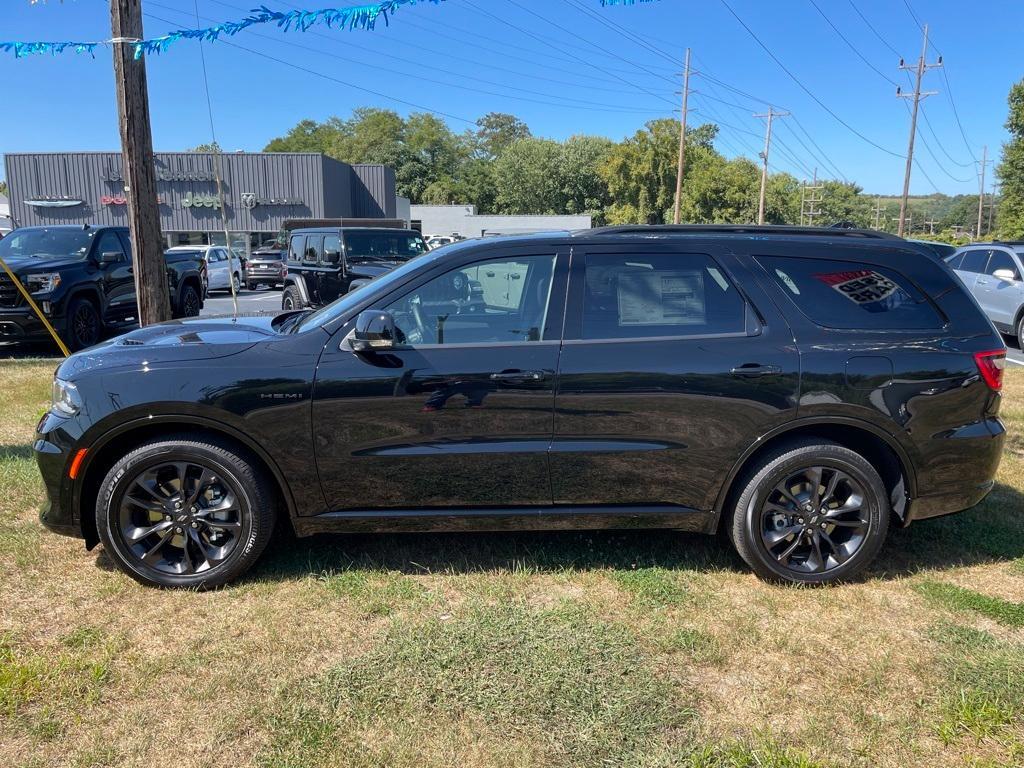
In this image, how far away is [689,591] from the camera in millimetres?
3787

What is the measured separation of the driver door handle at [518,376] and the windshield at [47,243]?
32.3ft

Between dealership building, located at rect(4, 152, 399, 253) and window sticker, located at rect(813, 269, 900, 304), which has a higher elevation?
dealership building, located at rect(4, 152, 399, 253)

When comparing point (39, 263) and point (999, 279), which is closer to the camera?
point (39, 263)

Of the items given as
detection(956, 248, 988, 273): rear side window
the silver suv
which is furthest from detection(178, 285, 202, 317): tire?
detection(956, 248, 988, 273): rear side window

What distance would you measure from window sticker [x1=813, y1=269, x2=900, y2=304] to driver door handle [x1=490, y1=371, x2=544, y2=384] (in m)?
1.55

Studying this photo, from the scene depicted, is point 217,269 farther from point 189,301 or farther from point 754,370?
point 754,370

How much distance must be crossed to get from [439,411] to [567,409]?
619mm

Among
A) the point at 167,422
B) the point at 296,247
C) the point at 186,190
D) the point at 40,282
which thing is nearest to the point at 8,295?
the point at 40,282

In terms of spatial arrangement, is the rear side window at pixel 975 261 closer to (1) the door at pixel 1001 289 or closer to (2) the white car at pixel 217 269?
(1) the door at pixel 1001 289

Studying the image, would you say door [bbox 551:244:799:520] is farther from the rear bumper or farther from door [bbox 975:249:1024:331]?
door [bbox 975:249:1024:331]

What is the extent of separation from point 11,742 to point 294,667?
38.5 inches

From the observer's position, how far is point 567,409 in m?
3.66

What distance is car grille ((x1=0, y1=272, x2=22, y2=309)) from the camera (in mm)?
10109

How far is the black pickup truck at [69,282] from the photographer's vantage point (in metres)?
10.2
